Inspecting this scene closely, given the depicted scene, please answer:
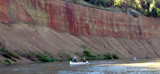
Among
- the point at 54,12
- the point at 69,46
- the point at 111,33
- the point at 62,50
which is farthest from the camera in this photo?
the point at 111,33

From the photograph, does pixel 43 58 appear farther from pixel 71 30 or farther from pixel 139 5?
pixel 139 5

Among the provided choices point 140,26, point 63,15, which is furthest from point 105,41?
point 140,26

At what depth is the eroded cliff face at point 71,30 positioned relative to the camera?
4016cm

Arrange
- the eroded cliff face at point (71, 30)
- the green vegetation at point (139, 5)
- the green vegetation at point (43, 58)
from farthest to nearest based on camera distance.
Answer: the green vegetation at point (139, 5), the eroded cliff face at point (71, 30), the green vegetation at point (43, 58)

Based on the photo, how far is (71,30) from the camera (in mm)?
52875

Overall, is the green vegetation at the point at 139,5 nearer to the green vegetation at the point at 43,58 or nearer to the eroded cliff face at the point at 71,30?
the eroded cliff face at the point at 71,30

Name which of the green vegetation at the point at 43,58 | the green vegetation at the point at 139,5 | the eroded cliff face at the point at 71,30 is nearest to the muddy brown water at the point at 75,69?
the green vegetation at the point at 43,58

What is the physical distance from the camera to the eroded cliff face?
4016 cm

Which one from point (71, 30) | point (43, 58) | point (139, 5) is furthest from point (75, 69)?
point (139, 5)

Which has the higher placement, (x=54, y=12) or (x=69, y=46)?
(x=54, y=12)

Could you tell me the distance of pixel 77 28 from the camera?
178 feet

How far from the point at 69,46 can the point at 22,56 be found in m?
12.2

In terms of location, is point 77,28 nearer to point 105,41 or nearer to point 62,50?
point 105,41

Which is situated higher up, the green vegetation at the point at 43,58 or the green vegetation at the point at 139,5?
the green vegetation at the point at 139,5
